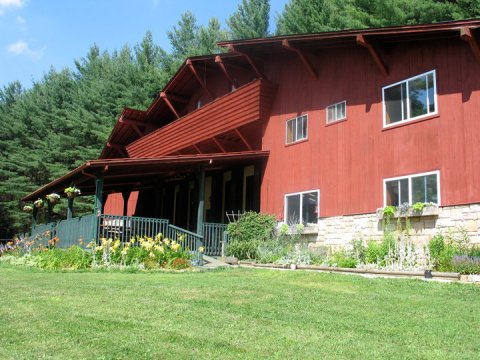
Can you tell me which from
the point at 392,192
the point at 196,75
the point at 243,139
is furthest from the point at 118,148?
the point at 392,192

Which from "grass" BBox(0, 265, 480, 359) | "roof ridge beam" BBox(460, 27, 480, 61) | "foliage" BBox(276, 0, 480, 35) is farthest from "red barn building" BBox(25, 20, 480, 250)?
"foliage" BBox(276, 0, 480, 35)

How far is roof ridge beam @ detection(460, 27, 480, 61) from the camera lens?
10984mm

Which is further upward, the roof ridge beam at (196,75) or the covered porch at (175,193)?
the roof ridge beam at (196,75)

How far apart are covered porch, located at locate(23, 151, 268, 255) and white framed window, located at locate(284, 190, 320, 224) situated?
1814mm

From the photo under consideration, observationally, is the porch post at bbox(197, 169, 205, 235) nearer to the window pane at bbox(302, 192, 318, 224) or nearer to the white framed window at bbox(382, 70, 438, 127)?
the window pane at bbox(302, 192, 318, 224)

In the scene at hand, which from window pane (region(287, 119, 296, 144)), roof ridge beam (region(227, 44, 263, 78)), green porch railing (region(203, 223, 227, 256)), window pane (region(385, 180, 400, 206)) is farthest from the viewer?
roof ridge beam (region(227, 44, 263, 78))

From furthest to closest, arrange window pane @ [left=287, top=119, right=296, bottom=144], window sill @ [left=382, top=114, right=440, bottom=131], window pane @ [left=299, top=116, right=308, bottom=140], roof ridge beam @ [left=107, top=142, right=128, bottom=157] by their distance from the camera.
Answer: roof ridge beam @ [left=107, top=142, right=128, bottom=157] → window pane @ [left=287, top=119, right=296, bottom=144] → window pane @ [left=299, top=116, right=308, bottom=140] → window sill @ [left=382, top=114, right=440, bottom=131]

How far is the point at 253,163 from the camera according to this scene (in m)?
18.5

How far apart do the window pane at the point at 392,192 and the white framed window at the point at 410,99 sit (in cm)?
158

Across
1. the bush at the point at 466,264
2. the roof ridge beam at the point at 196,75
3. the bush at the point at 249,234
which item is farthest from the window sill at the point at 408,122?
the roof ridge beam at the point at 196,75

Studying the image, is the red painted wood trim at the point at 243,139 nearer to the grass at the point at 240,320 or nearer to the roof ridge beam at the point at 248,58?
the roof ridge beam at the point at 248,58

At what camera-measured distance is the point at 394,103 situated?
13.3 metres

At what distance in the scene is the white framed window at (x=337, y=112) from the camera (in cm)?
1478

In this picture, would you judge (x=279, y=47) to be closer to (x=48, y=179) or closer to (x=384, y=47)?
(x=384, y=47)
